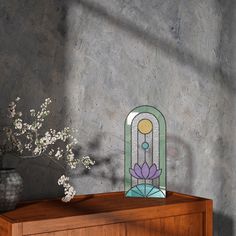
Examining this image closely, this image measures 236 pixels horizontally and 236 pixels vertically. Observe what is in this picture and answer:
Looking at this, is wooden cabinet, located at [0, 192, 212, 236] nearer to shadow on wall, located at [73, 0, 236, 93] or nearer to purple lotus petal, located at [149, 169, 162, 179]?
purple lotus petal, located at [149, 169, 162, 179]

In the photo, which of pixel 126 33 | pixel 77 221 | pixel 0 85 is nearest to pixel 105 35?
pixel 126 33

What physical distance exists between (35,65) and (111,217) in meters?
0.96

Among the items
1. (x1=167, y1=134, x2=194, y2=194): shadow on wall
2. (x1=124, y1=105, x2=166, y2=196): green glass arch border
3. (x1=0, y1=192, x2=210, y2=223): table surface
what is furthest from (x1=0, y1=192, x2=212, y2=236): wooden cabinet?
(x1=167, y1=134, x2=194, y2=194): shadow on wall

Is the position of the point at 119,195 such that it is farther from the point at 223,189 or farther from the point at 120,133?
the point at 223,189

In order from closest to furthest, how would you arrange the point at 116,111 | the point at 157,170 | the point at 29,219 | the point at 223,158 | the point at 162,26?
1. the point at 29,219
2. the point at 157,170
3. the point at 116,111
4. the point at 162,26
5. the point at 223,158

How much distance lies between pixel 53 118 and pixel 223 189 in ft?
4.76

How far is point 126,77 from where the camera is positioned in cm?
323

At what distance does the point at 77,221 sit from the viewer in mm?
2414

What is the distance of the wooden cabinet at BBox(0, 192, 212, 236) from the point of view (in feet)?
7.68

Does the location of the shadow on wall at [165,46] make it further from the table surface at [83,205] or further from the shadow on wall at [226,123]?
the table surface at [83,205]

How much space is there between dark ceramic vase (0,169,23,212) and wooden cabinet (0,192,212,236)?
0.05 metres

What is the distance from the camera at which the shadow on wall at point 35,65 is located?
280cm

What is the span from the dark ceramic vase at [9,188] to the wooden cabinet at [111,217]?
0.15 feet

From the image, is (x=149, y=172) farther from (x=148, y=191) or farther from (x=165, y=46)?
(x=165, y=46)
